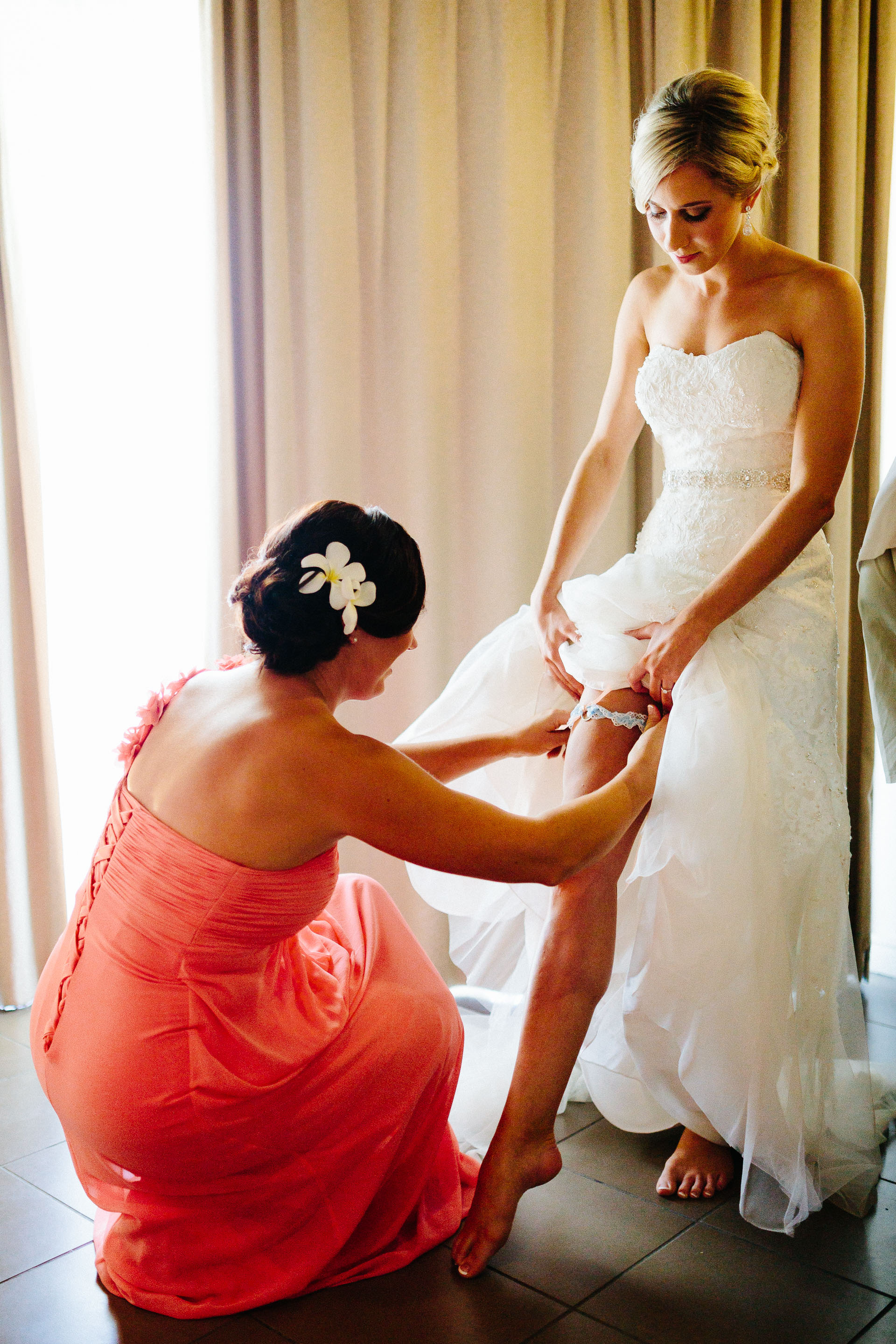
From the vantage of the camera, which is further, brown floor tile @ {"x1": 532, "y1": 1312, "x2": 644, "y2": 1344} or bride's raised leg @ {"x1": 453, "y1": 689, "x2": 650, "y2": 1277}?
bride's raised leg @ {"x1": 453, "y1": 689, "x2": 650, "y2": 1277}

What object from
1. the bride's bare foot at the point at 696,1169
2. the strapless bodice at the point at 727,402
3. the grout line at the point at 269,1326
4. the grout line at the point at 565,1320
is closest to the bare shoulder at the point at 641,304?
the strapless bodice at the point at 727,402

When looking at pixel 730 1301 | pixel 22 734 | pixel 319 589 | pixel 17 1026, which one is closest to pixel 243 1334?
pixel 730 1301

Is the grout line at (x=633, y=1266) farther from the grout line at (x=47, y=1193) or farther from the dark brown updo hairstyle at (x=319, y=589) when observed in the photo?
the dark brown updo hairstyle at (x=319, y=589)

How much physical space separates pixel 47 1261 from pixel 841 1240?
4.07ft

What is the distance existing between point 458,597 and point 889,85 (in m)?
1.86

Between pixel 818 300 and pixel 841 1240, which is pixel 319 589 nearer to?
pixel 818 300

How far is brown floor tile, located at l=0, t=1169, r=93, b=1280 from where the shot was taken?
1758 millimetres

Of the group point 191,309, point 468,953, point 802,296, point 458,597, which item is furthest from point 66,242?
point 468,953

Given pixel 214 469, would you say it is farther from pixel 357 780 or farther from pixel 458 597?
pixel 357 780

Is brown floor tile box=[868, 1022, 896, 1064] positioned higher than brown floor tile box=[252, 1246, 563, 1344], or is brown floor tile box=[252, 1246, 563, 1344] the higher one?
brown floor tile box=[252, 1246, 563, 1344]

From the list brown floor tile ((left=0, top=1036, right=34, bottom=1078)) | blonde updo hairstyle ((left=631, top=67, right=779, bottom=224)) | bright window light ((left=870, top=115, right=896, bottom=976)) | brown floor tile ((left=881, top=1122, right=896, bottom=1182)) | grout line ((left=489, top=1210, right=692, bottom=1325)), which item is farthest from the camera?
Answer: bright window light ((left=870, top=115, right=896, bottom=976))

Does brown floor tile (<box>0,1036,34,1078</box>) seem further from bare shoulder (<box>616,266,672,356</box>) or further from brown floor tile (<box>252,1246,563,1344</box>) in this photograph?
bare shoulder (<box>616,266,672,356</box>)

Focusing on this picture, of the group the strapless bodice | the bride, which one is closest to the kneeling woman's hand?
the bride

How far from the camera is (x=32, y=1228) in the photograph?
184 cm
